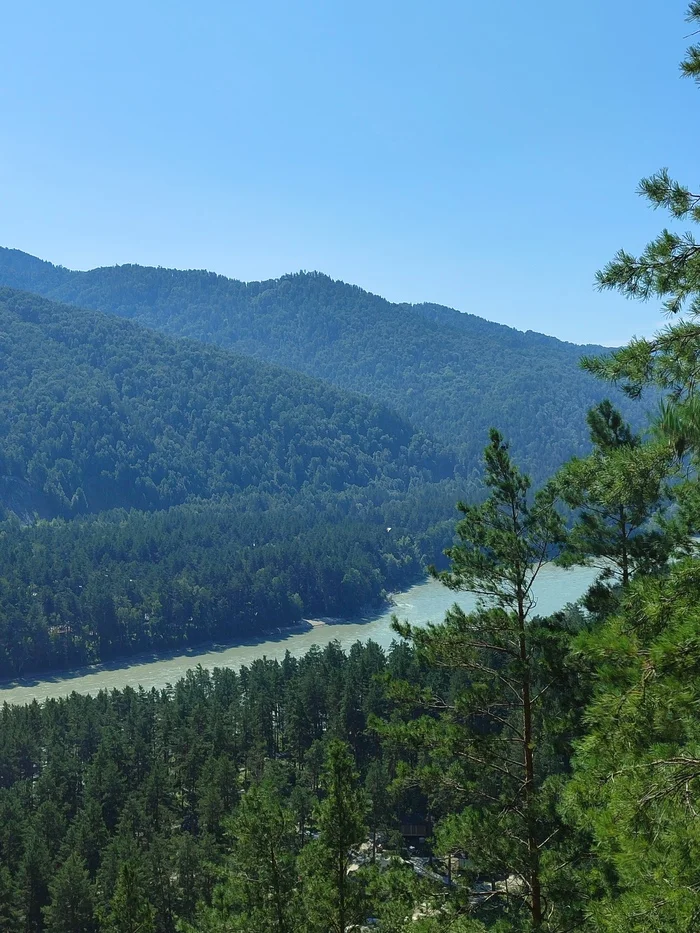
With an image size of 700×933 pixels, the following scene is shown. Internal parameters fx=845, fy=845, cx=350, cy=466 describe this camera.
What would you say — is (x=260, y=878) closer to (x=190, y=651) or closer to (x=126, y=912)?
(x=126, y=912)

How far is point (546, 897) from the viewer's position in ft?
37.4

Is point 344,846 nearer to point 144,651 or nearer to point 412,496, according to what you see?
point 144,651

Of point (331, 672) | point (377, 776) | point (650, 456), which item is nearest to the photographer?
point (650, 456)

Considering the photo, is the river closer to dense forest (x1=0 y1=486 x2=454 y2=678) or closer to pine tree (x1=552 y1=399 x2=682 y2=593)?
dense forest (x1=0 y1=486 x2=454 y2=678)

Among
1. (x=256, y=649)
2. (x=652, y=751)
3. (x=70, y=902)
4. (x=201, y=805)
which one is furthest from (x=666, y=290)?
(x=256, y=649)

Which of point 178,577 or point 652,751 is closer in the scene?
point 652,751

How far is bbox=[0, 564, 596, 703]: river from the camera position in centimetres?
8269

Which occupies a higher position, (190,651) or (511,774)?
(511,774)

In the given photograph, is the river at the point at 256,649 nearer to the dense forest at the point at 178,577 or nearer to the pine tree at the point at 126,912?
the dense forest at the point at 178,577

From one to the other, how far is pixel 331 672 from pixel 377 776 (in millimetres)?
14333

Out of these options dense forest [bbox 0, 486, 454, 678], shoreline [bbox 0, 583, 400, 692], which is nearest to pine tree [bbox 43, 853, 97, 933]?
shoreline [bbox 0, 583, 400, 692]

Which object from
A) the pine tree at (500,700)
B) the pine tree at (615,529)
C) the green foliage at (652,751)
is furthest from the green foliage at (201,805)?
the green foliage at (652,751)

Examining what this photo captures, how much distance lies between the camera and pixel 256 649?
96688 mm

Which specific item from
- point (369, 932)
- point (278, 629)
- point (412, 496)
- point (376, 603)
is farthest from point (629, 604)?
point (412, 496)
